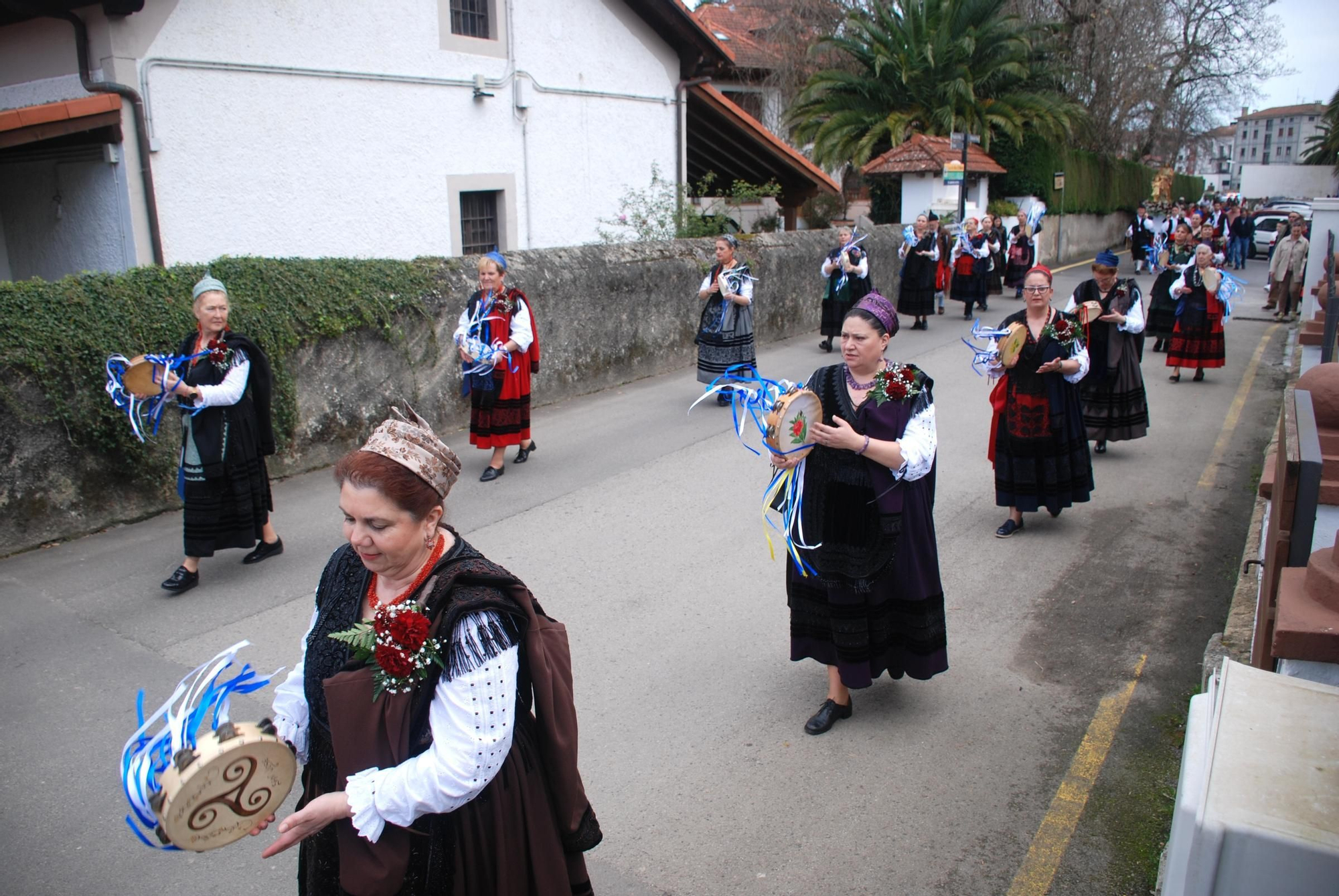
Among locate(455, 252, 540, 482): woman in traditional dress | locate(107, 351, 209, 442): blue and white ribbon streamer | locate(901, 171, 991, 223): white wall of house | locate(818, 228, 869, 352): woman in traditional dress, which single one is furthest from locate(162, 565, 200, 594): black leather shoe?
locate(901, 171, 991, 223): white wall of house

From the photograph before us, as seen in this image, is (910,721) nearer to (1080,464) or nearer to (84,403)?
(1080,464)

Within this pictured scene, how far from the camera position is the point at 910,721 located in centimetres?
465

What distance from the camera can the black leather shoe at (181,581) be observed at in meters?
6.05

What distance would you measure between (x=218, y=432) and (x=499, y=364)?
2726 millimetres

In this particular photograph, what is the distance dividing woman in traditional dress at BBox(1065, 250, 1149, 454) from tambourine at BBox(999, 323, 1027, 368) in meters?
2.74

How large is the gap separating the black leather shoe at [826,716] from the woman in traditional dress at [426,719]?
2.24 metres

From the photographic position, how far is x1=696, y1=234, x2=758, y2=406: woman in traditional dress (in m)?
10.6

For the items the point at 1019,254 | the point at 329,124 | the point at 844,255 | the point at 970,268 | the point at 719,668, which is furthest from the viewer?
the point at 1019,254

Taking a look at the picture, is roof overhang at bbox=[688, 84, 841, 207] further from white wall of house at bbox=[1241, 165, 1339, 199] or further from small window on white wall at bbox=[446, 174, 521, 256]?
white wall of house at bbox=[1241, 165, 1339, 199]

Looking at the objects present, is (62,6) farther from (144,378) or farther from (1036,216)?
(1036,216)

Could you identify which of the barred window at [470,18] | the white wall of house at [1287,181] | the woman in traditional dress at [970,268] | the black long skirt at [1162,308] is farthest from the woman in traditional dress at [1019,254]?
the white wall of house at [1287,181]

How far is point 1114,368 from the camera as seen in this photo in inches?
355

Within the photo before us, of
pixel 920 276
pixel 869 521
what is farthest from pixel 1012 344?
pixel 920 276

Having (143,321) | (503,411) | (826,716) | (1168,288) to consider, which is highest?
(143,321)
